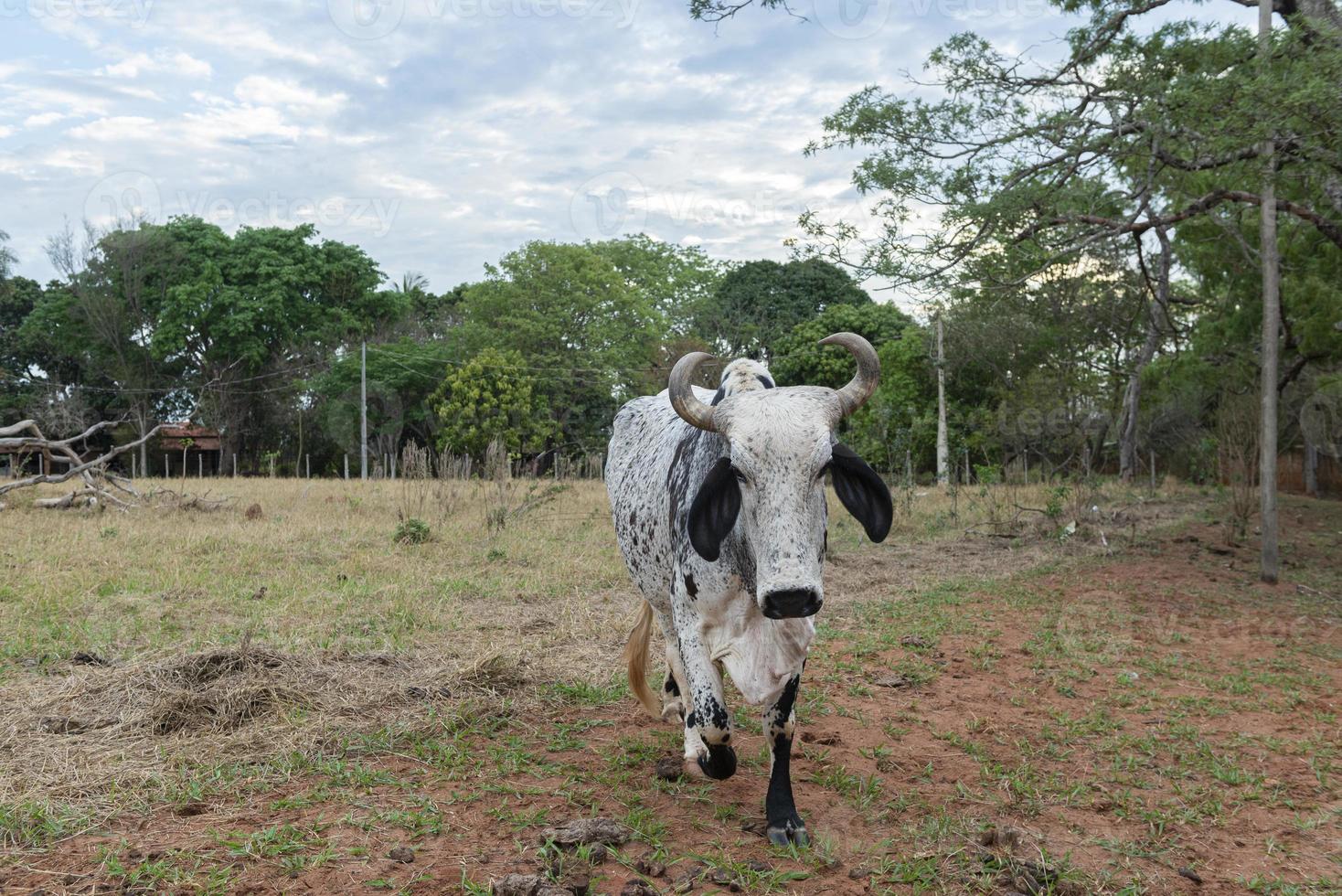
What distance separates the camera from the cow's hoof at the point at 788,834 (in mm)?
3748

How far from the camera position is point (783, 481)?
11.7 feet

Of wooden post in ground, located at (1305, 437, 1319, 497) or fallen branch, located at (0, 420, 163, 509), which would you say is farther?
wooden post in ground, located at (1305, 437, 1319, 497)

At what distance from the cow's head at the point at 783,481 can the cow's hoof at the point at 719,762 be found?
826 millimetres

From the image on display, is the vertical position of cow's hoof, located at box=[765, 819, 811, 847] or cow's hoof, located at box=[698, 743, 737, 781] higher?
cow's hoof, located at box=[698, 743, 737, 781]

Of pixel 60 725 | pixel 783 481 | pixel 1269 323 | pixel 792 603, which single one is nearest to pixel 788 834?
pixel 792 603

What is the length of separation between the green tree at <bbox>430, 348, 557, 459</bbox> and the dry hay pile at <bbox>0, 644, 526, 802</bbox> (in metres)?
24.4

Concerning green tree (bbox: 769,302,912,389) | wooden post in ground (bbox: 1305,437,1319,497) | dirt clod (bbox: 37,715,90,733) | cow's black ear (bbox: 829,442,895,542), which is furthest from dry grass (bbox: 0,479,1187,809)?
green tree (bbox: 769,302,912,389)

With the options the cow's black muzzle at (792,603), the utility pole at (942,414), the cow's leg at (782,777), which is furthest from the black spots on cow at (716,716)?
the utility pole at (942,414)

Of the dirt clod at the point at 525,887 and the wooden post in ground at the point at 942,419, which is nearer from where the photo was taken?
the dirt clod at the point at 525,887

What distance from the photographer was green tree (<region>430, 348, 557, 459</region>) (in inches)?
1200

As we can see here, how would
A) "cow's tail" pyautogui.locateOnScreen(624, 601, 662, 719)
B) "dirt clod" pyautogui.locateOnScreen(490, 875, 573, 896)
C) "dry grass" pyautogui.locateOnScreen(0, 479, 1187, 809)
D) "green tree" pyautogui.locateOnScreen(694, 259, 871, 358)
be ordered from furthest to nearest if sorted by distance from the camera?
"green tree" pyautogui.locateOnScreen(694, 259, 871, 358)
"cow's tail" pyautogui.locateOnScreen(624, 601, 662, 719)
"dry grass" pyautogui.locateOnScreen(0, 479, 1187, 809)
"dirt clod" pyautogui.locateOnScreen(490, 875, 573, 896)

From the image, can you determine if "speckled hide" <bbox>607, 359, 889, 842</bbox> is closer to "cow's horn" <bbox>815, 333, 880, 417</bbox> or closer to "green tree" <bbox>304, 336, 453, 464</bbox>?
"cow's horn" <bbox>815, 333, 880, 417</bbox>

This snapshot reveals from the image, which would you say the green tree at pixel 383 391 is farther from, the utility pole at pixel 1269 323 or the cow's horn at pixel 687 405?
the cow's horn at pixel 687 405

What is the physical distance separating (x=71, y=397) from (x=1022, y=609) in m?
38.1
